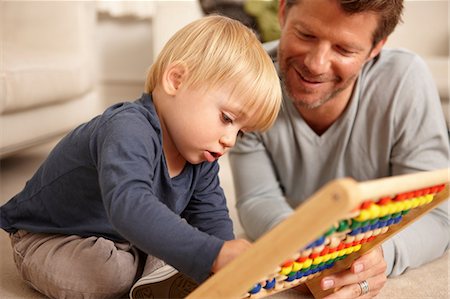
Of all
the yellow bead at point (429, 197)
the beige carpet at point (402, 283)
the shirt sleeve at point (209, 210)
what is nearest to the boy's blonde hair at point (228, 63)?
the shirt sleeve at point (209, 210)

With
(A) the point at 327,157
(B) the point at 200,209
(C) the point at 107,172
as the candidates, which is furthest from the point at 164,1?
(C) the point at 107,172

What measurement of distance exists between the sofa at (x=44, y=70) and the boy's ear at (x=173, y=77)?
931 millimetres

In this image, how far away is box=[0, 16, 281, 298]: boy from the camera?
933 mm

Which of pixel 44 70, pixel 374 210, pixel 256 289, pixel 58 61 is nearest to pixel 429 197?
pixel 374 210

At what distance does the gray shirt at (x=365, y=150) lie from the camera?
4.52ft

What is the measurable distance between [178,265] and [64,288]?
0.36m

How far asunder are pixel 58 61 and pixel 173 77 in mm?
1241

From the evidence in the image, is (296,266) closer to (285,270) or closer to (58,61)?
(285,270)

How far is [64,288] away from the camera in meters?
1.10

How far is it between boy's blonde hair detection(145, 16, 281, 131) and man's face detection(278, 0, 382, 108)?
0.86 feet

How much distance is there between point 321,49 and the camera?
4.26 ft

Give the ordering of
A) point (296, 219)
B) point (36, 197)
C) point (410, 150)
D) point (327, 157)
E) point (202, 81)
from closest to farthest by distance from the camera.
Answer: point (296, 219) < point (202, 81) < point (36, 197) < point (410, 150) < point (327, 157)

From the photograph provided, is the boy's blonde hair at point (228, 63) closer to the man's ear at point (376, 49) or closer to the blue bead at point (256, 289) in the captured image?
the blue bead at point (256, 289)

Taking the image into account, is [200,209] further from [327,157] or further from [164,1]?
[164,1]
